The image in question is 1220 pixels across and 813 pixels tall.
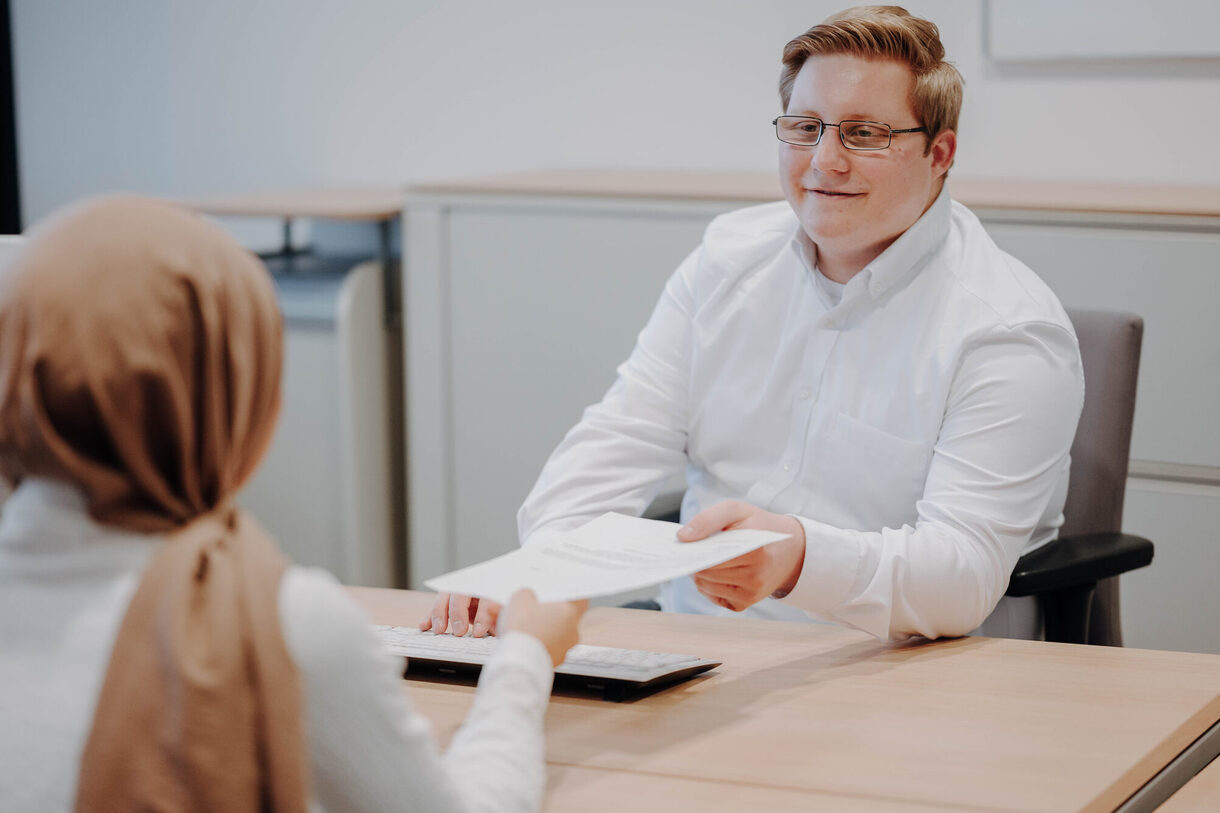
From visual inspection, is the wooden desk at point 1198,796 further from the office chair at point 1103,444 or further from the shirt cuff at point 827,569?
the office chair at point 1103,444

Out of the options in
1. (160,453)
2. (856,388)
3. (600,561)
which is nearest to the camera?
(160,453)

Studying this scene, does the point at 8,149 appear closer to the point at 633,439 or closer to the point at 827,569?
the point at 633,439

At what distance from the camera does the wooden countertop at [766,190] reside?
2697 millimetres

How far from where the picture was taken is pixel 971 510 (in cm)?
174

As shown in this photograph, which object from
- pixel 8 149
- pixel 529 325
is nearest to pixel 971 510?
pixel 529 325

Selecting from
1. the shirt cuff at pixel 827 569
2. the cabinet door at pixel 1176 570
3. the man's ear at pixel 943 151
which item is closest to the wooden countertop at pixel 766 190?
the cabinet door at pixel 1176 570

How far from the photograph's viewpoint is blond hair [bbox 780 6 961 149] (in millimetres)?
1936

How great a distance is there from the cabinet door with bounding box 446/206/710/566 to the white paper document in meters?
1.54

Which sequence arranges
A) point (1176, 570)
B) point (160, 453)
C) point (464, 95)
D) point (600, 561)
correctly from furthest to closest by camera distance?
point (464, 95) < point (1176, 570) < point (600, 561) < point (160, 453)

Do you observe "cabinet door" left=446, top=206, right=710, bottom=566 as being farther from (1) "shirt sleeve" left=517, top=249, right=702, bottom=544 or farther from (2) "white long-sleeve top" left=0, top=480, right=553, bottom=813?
(2) "white long-sleeve top" left=0, top=480, right=553, bottom=813

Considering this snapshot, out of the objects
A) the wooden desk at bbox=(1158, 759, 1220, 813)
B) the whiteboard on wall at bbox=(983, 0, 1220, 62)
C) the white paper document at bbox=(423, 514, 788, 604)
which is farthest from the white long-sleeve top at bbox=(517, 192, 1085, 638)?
the whiteboard on wall at bbox=(983, 0, 1220, 62)

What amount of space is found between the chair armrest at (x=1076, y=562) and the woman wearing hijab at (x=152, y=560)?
1.14 m

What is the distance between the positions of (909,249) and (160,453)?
1325 millimetres

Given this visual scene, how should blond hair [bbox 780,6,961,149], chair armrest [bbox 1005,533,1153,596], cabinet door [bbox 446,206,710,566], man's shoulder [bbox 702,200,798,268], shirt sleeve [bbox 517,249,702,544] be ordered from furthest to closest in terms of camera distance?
1. cabinet door [bbox 446,206,710,566]
2. man's shoulder [bbox 702,200,798,268]
3. shirt sleeve [bbox 517,249,702,544]
4. blond hair [bbox 780,6,961,149]
5. chair armrest [bbox 1005,533,1153,596]
